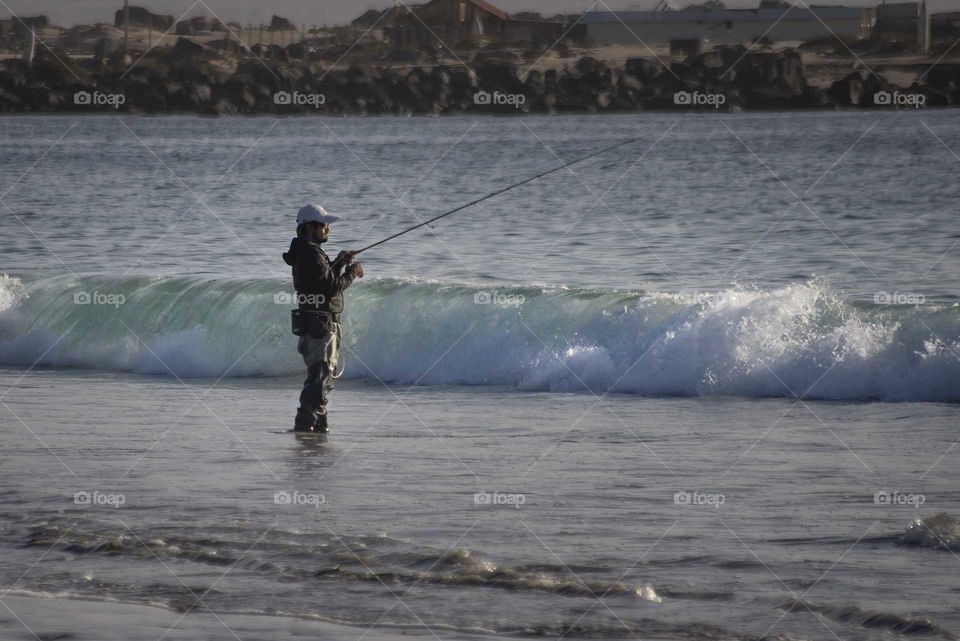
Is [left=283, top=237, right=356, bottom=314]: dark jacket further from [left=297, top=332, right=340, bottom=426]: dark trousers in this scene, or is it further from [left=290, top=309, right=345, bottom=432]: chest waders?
[left=297, top=332, right=340, bottom=426]: dark trousers

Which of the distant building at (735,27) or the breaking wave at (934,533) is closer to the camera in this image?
the breaking wave at (934,533)

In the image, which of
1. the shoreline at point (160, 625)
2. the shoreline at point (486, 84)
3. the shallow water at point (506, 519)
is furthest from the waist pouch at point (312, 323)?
the shoreline at point (486, 84)

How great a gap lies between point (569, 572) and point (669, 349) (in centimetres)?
744

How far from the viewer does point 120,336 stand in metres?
17.4

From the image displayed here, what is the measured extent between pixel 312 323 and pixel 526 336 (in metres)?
5.35

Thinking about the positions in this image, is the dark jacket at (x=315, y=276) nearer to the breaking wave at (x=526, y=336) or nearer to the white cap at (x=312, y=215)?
the white cap at (x=312, y=215)

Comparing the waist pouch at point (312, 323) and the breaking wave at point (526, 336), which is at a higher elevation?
the waist pouch at point (312, 323)

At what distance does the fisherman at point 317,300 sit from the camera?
10.1 metres

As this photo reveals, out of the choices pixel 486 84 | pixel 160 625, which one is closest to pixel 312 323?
pixel 160 625

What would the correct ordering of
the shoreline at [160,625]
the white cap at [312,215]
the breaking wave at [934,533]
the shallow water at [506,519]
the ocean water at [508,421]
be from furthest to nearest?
the white cap at [312,215] < the breaking wave at [934,533] < the ocean water at [508,421] < the shallow water at [506,519] < the shoreline at [160,625]

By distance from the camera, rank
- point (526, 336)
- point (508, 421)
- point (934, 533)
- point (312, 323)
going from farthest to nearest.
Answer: point (526, 336), point (508, 421), point (312, 323), point (934, 533)

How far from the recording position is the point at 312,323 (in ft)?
34.1

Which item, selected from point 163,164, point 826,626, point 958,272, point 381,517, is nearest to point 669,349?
point 958,272

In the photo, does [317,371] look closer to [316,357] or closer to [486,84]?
[316,357]
